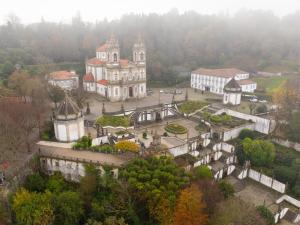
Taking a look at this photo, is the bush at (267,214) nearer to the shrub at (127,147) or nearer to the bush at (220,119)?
the shrub at (127,147)

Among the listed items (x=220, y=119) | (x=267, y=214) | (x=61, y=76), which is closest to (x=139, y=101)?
(x=61, y=76)

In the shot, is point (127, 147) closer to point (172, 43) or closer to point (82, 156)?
point (82, 156)

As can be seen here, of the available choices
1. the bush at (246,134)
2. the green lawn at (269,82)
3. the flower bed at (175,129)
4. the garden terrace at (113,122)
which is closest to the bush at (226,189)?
the flower bed at (175,129)

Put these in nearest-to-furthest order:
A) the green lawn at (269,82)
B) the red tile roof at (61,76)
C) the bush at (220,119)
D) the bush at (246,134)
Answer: the bush at (246,134) < the bush at (220,119) < the red tile roof at (61,76) < the green lawn at (269,82)

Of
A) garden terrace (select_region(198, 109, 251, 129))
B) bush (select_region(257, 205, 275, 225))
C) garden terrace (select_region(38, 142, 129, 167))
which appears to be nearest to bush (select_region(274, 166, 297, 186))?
bush (select_region(257, 205, 275, 225))

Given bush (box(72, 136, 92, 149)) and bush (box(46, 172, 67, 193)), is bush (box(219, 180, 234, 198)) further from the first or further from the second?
bush (box(46, 172, 67, 193))
